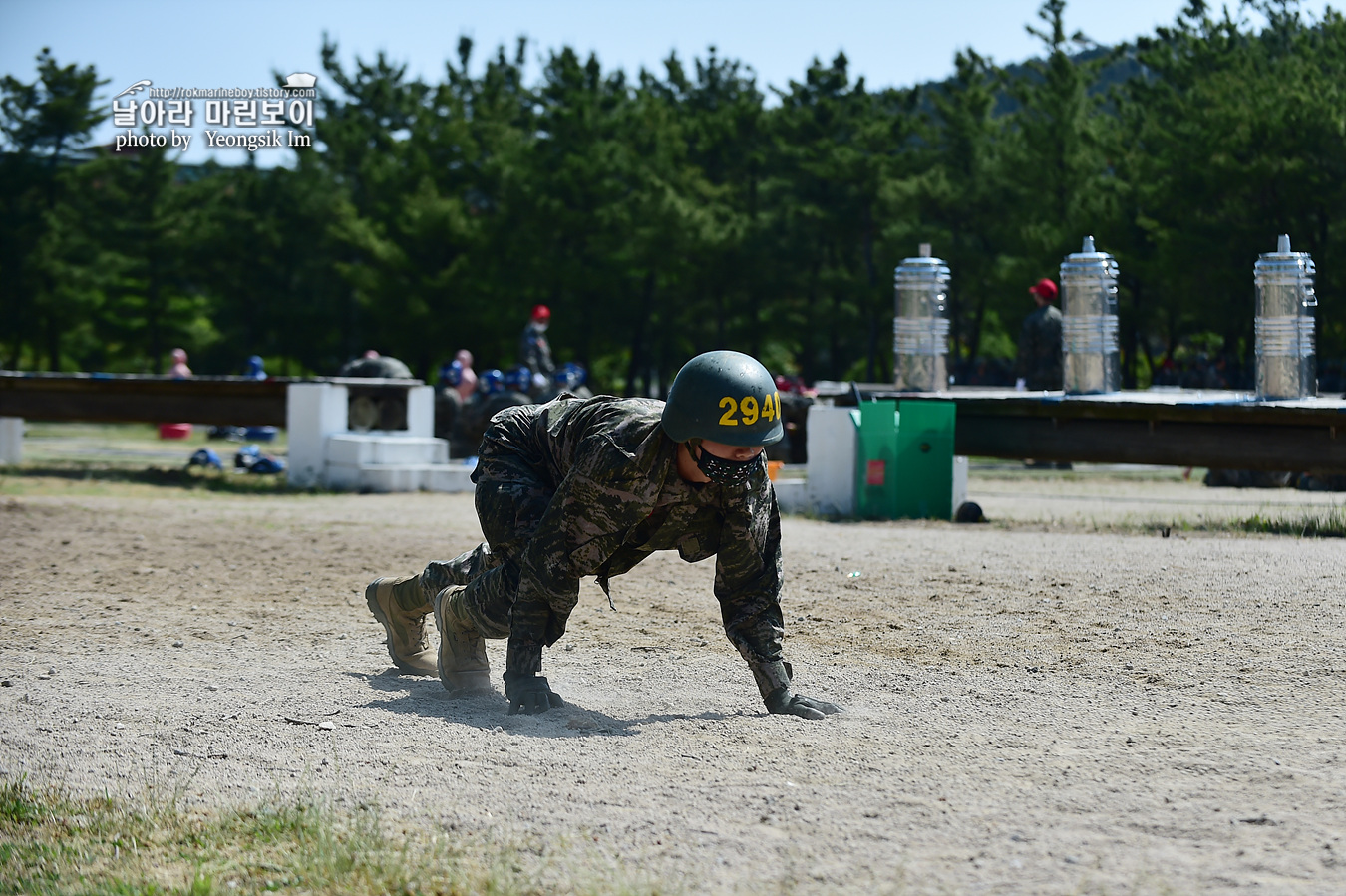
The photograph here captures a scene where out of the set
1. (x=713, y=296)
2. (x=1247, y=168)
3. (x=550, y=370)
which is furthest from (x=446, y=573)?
(x=713, y=296)

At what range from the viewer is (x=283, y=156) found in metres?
42.3

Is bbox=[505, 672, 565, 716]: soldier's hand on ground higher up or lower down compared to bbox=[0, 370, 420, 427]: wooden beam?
lower down

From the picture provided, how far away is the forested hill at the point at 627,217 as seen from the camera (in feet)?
99.1

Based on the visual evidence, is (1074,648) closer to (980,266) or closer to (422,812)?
(422,812)

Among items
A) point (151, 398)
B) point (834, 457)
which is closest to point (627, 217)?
point (151, 398)

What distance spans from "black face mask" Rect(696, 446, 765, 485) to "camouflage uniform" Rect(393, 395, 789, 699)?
0.24 ft

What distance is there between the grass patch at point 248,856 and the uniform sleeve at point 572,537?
123 centimetres

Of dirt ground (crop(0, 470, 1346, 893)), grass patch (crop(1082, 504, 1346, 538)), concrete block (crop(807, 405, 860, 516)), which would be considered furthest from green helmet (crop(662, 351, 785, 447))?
concrete block (crop(807, 405, 860, 516))

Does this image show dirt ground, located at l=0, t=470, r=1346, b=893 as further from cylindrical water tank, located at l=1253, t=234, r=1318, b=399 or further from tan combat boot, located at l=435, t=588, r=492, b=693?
cylindrical water tank, located at l=1253, t=234, r=1318, b=399

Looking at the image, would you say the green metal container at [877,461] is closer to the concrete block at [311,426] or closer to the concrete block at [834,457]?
the concrete block at [834,457]

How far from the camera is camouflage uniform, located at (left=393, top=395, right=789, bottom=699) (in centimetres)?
467

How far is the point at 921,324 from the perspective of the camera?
1396cm

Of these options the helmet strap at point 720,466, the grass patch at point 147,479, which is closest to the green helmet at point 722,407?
the helmet strap at point 720,466

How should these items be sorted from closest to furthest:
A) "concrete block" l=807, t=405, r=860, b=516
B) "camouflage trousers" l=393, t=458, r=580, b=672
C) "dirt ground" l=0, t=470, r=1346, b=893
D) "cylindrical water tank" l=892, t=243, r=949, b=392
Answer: "dirt ground" l=0, t=470, r=1346, b=893, "camouflage trousers" l=393, t=458, r=580, b=672, "concrete block" l=807, t=405, r=860, b=516, "cylindrical water tank" l=892, t=243, r=949, b=392
